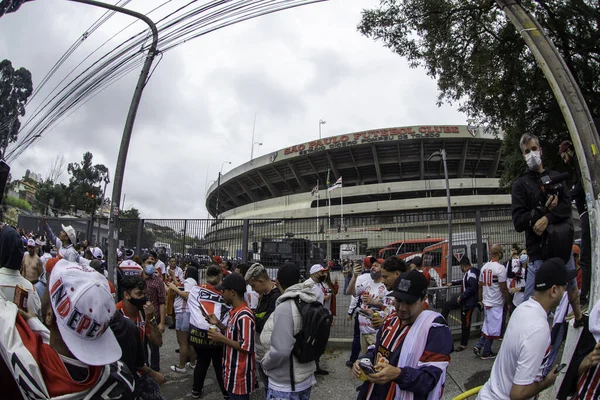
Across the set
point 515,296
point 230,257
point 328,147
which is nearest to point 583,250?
point 515,296

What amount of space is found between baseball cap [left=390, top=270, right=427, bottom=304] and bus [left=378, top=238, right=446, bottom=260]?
608cm

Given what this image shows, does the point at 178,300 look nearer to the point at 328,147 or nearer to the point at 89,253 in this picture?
the point at 89,253

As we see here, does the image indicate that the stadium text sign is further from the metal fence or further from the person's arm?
the person's arm

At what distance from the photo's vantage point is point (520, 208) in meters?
3.78

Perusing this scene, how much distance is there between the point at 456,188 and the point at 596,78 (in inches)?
1293

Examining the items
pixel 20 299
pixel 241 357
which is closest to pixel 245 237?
pixel 241 357

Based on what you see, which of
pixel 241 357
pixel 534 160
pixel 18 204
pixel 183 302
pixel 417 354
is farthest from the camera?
pixel 18 204

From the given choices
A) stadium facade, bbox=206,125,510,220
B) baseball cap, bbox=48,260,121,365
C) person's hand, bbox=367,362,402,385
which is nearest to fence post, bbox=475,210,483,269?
person's hand, bbox=367,362,402,385

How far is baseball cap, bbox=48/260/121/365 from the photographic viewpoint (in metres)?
1.51

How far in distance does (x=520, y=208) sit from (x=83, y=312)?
3765 millimetres

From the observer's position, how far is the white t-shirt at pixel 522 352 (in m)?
2.33

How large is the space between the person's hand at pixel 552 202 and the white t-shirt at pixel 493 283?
13.2ft

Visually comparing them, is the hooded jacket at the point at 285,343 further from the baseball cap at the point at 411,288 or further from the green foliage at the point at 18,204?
the green foliage at the point at 18,204

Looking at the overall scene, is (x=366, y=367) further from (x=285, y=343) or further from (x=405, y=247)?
(x=405, y=247)
